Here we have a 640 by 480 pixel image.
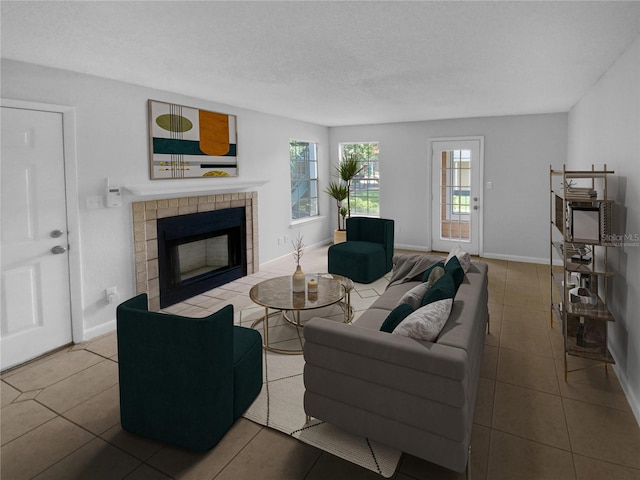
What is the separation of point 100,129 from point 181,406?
2760mm

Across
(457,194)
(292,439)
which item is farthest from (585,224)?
(457,194)

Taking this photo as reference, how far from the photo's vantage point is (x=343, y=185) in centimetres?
771

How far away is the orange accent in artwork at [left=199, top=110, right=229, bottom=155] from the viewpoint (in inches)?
190

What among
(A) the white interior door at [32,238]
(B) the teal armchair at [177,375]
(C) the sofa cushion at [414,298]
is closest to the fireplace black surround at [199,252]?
(A) the white interior door at [32,238]

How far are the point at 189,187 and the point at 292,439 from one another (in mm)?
3112

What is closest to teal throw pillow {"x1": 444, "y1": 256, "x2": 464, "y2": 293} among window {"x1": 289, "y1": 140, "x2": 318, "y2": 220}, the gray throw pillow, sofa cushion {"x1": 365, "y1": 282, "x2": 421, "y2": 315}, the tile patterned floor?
the gray throw pillow

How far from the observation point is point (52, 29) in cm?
245

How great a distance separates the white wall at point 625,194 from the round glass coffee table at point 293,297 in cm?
206

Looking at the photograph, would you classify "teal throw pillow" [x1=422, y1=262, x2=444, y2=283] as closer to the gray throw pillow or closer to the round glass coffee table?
the gray throw pillow

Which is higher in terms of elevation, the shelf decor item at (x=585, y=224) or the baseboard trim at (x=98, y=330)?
the shelf decor item at (x=585, y=224)

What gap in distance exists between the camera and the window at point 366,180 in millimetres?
7770

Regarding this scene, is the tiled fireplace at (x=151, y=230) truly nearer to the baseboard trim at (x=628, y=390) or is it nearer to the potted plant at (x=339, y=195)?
the potted plant at (x=339, y=195)

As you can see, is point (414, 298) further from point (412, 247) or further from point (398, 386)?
point (412, 247)

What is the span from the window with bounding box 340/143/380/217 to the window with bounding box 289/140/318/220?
2.30ft
